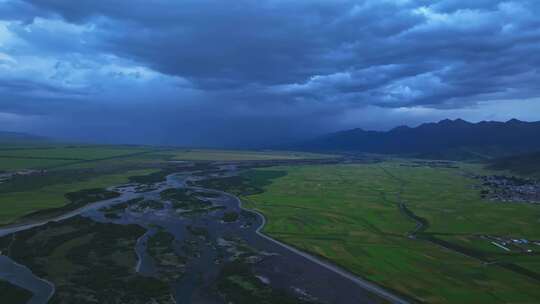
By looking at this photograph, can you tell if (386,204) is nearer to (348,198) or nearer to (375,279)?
(348,198)

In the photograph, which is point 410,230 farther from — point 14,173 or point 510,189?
point 14,173

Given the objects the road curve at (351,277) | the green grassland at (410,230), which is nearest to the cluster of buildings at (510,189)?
the green grassland at (410,230)

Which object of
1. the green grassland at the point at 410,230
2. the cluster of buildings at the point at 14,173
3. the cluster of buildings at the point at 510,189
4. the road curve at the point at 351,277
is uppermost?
the cluster of buildings at the point at 14,173

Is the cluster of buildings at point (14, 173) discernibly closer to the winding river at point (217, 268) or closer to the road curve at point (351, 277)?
the winding river at point (217, 268)

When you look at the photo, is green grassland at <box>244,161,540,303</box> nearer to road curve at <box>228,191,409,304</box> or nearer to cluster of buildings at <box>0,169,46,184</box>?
road curve at <box>228,191,409,304</box>

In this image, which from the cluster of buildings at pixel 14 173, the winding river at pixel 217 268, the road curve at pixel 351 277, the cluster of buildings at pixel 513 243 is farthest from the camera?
the cluster of buildings at pixel 14 173

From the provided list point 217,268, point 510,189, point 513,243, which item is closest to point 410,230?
Result: point 513,243
